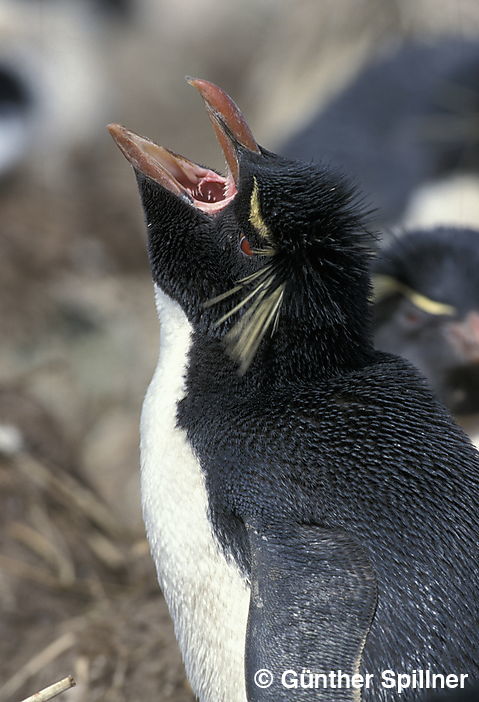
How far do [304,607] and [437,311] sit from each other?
48.0 inches

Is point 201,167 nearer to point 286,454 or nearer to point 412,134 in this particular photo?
point 286,454

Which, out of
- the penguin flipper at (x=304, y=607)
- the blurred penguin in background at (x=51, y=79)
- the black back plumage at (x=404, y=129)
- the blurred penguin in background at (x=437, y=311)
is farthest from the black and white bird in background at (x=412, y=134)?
the blurred penguin in background at (x=51, y=79)

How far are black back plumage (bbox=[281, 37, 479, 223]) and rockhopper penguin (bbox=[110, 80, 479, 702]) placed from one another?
71.6 inches

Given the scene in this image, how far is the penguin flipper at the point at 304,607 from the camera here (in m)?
1.37

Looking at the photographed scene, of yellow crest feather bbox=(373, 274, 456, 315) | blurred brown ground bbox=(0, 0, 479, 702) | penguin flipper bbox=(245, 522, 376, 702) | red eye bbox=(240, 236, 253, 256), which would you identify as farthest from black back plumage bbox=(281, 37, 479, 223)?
penguin flipper bbox=(245, 522, 376, 702)

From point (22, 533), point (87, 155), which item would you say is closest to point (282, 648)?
point (22, 533)

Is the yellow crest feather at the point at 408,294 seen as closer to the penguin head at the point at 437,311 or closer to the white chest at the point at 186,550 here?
Answer: the penguin head at the point at 437,311

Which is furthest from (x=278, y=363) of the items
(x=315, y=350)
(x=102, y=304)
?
(x=102, y=304)

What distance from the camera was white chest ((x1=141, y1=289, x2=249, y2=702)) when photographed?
1550mm

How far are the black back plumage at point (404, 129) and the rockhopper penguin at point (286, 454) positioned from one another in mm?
1818

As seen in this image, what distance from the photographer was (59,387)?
3549 millimetres

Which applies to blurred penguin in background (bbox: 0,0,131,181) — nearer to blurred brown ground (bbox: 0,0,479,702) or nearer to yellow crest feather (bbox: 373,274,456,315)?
blurred brown ground (bbox: 0,0,479,702)

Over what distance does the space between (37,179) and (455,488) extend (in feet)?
12.7

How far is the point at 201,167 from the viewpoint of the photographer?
66.8 inches
